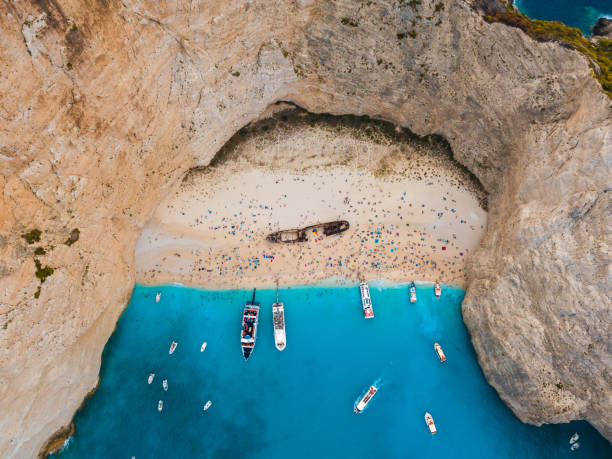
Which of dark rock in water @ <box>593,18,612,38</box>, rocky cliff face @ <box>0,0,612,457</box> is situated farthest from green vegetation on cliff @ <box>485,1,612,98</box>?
dark rock in water @ <box>593,18,612,38</box>

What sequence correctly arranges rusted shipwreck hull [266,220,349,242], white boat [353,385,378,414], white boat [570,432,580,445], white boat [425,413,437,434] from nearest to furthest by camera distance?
1. white boat [570,432,580,445]
2. white boat [425,413,437,434]
3. white boat [353,385,378,414]
4. rusted shipwreck hull [266,220,349,242]

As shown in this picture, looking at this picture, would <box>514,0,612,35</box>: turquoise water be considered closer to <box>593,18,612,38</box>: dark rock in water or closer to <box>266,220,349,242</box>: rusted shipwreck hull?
<box>593,18,612,38</box>: dark rock in water

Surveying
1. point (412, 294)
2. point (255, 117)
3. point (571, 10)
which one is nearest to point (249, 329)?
point (412, 294)

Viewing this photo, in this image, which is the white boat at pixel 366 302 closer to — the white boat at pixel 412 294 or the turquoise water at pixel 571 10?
the white boat at pixel 412 294

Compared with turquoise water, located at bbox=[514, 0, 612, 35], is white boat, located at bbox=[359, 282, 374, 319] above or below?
below

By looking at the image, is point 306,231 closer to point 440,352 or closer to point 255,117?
point 255,117

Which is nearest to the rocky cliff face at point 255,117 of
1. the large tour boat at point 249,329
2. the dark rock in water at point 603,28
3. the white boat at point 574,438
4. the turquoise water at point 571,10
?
the white boat at point 574,438
